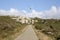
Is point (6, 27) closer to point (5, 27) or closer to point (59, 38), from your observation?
point (5, 27)

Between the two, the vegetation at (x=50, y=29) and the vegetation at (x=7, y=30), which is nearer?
the vegetation at (x=7, y=30)

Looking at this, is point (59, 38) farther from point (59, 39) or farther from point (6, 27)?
point (6, 27)

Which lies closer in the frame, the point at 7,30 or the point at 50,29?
the point at 7,30

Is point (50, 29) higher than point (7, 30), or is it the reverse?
point (7, 30)

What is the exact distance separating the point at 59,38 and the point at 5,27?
1013 inches

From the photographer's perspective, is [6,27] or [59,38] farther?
[6,27]

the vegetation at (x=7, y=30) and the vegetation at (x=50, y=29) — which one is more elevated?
the vegetation at (x=7, y=30)

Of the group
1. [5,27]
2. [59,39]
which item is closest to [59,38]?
[59,39]

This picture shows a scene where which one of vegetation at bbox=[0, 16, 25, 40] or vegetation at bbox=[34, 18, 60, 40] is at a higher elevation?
vegetation at bbox=[0, 16, 25, 40]

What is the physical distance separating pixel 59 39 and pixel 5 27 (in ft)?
85.5

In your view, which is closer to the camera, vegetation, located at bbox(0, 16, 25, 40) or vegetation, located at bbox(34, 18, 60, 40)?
vegetation, located at bbox(0, 16, 25, 40)

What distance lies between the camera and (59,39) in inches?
599

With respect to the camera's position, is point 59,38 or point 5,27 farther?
point 5,27

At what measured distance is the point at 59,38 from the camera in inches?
615
